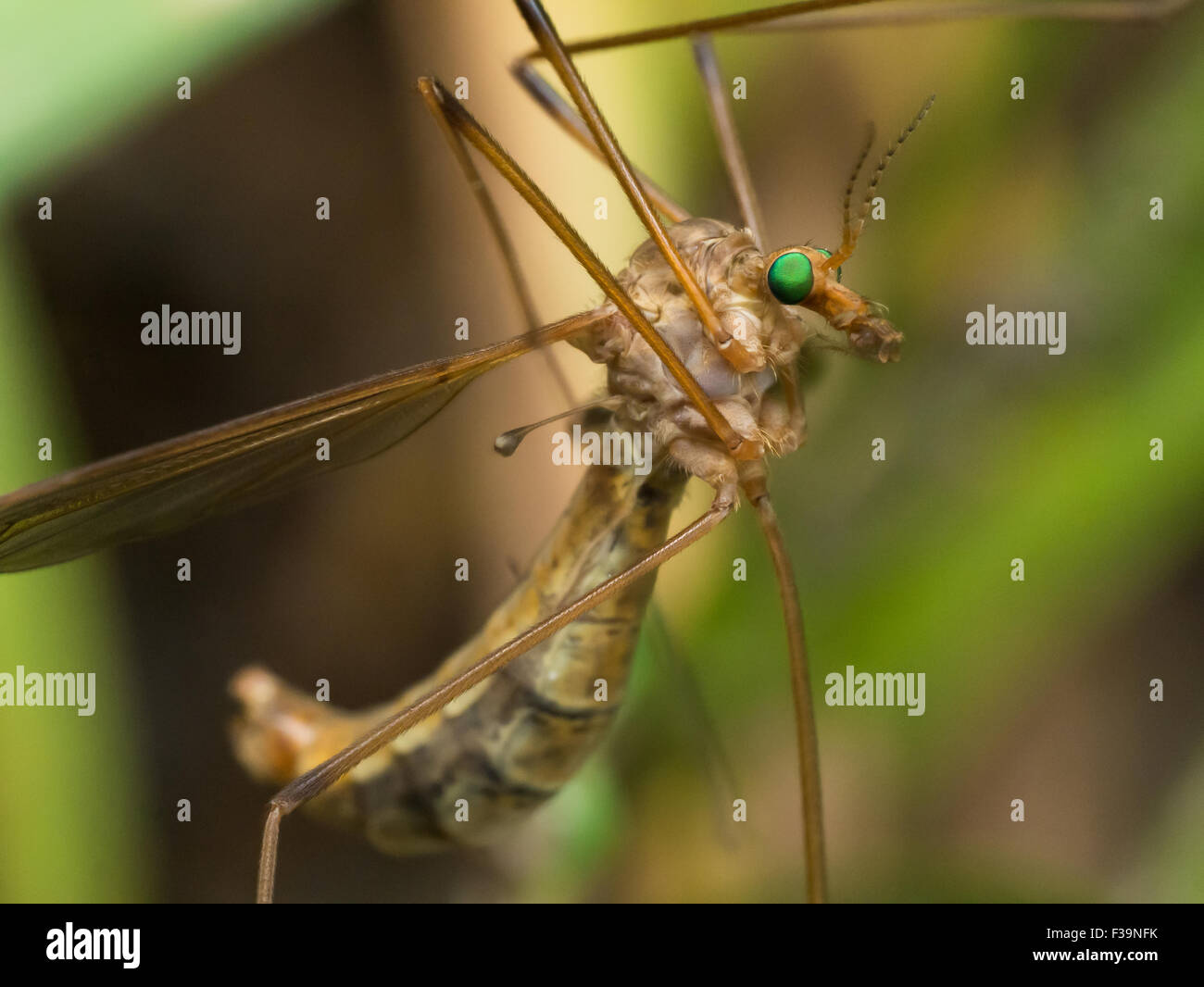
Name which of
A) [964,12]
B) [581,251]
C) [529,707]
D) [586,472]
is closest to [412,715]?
[529,707]

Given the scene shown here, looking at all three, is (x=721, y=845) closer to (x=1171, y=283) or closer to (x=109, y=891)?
(x=109, y=891)

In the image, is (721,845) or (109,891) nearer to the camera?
(109,891)

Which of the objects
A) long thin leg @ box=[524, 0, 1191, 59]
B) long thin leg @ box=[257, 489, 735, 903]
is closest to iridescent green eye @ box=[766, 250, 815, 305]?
long thin leg @ box=[257, 489, 735, 903]

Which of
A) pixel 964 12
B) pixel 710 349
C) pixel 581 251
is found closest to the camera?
pixel 581 251

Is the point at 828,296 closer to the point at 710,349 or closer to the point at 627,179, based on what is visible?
the point at 710,349

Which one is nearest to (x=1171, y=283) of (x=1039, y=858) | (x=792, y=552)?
(x=792, y=552)

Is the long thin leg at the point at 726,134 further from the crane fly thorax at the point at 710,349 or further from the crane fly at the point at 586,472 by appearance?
the crane fly thorax at the point at 710,349

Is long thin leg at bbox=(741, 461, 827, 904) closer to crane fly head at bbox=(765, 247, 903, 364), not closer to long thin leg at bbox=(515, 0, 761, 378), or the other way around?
long thin leg at bbox=(515, 0, 761, 378)
